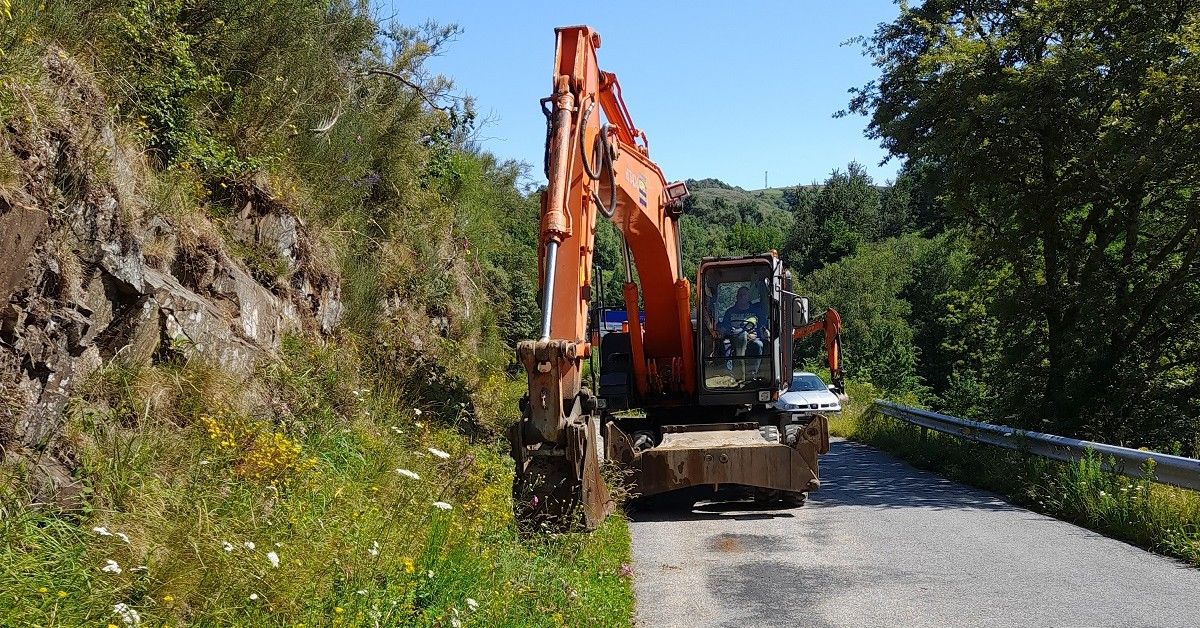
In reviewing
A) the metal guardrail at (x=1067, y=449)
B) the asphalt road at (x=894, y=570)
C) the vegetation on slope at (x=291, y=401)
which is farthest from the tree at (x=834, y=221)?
the asphalt road at (x=894, y=570)

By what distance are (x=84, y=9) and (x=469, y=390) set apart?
23.1 ft

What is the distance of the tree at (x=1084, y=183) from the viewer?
43.2ft

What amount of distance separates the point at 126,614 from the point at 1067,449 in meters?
10.8

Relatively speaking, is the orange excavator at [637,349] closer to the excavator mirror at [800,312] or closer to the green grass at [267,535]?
the excavator mirror at [800,312]

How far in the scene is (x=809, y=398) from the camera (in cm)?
2636

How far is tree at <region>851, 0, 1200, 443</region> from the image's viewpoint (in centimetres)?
1316

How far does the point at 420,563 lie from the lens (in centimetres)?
585

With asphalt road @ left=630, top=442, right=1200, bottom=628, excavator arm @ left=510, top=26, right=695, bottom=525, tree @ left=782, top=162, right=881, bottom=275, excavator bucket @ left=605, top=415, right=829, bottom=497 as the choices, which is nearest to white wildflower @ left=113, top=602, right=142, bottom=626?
asphalt road @ left=630, top=442, right=1200, bottom=628

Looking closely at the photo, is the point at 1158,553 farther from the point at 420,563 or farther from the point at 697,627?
the point at 420,563

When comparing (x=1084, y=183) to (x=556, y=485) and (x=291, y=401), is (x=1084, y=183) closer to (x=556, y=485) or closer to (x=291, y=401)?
(x=556, y=485)

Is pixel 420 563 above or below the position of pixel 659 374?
below

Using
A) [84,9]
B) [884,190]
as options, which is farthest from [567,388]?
[884,190]

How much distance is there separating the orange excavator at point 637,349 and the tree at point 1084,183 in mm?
2999

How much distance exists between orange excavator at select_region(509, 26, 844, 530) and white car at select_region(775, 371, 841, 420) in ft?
29.1
